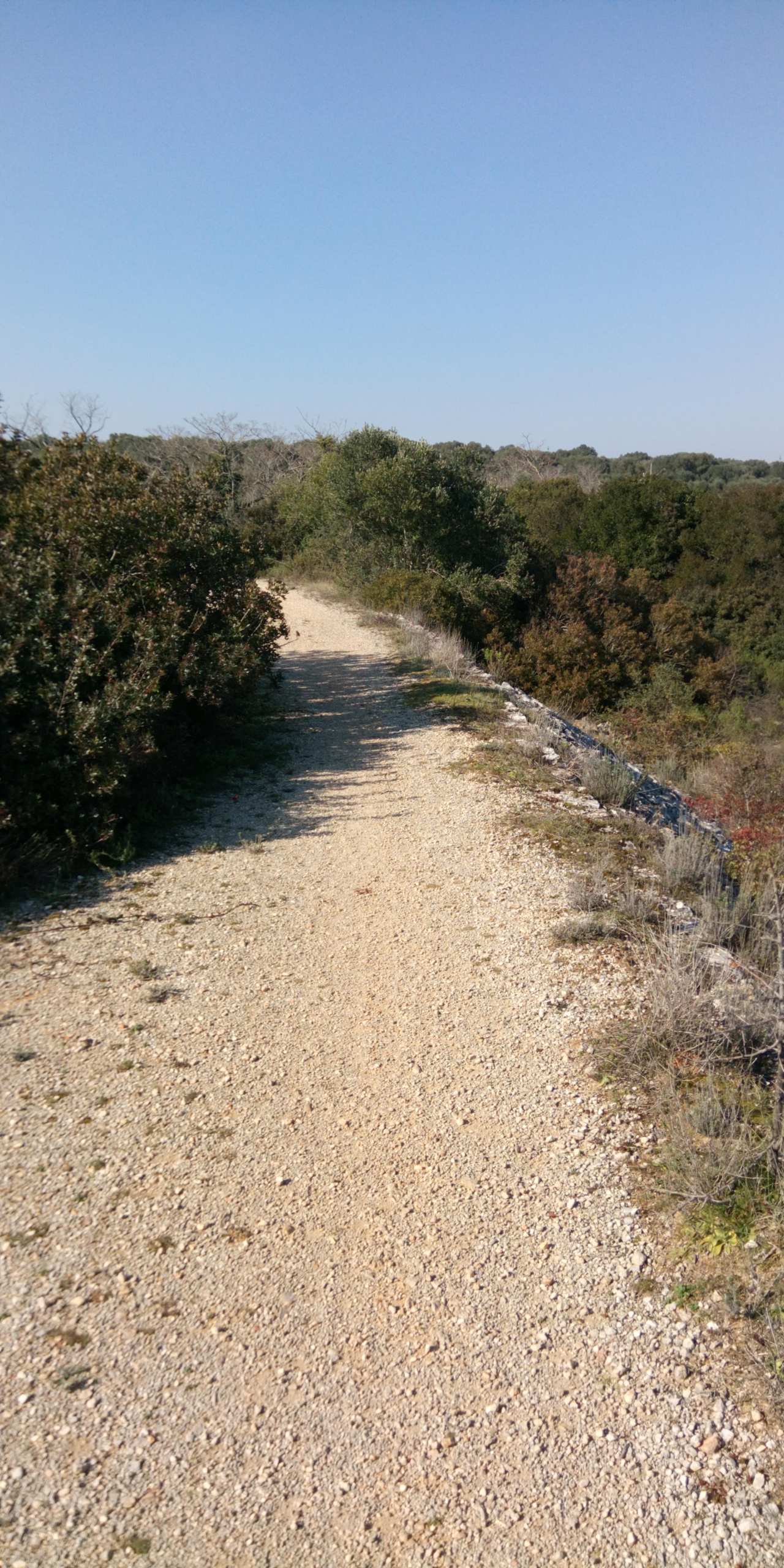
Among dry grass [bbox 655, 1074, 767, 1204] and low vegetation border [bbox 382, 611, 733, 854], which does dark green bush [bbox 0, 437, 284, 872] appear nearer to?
low vegetation border [bbox 382, 611, 733, 854]

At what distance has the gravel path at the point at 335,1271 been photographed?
2529 mm

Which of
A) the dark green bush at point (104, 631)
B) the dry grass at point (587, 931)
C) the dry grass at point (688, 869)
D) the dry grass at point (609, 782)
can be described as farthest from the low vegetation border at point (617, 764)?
the dark green bush at point (104, 631)

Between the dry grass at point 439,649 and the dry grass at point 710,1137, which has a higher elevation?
the dry grass at point 439,649

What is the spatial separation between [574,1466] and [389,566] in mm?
20258

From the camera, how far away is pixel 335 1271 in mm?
3316

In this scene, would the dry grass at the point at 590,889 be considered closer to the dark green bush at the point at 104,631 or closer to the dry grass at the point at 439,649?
the dark green bush at the point at 104,631

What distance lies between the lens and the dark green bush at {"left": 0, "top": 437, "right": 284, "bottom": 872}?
664 centimetres

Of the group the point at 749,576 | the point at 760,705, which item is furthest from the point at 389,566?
the point at 749,576

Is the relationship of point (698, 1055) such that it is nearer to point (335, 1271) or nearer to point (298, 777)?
point (335, 1271)

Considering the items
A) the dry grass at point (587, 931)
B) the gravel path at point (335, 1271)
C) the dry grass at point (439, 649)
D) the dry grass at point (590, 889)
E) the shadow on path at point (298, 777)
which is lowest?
the gravel path at point (335, 1271)

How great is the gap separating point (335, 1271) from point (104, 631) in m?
5.77

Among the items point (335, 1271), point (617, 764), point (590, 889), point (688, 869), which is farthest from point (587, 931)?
point (617, 764)

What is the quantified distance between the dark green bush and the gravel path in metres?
1.15

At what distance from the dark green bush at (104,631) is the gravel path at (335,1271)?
115 cm
